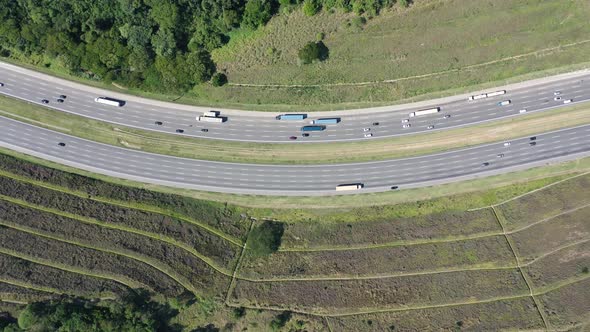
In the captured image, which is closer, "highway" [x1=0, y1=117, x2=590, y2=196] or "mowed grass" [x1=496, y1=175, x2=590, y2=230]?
"mowed grass" [x1=496, y1=175, x2=590, y2=230]

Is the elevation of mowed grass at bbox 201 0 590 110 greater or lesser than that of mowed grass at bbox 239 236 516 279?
greater

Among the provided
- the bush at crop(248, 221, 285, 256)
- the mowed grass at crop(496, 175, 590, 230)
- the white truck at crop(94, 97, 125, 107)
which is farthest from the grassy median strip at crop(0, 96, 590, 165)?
the bush at crop(248, 221, 285, 256)

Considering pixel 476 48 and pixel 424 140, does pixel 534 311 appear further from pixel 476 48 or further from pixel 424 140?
pixel 476 48

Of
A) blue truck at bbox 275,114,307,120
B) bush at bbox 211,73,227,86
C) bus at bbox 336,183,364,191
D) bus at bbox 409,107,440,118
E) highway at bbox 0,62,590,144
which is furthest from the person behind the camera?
blue truck at bbox 275,114,307,120

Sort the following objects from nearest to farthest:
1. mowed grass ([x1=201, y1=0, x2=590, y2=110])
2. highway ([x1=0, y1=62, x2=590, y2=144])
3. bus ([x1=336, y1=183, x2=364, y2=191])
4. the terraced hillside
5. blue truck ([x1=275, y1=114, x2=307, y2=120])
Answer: the terraced hillside, mowed grass ([x1=201, y1=0, x2=590, y2=110]), bus ([x1=336, y1=183, x2=364, y2=191]), highway ([x1=0, y1=62, x2=590, y2=144]), blue truck ([x1=275, y1=114, x2=307, y2=120])

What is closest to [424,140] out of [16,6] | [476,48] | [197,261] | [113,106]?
[476,48]

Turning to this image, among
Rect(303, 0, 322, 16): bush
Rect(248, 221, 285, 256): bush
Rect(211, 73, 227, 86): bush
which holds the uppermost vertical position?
Rect(303, 0, 322, 16): bush

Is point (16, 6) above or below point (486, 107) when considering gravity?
above

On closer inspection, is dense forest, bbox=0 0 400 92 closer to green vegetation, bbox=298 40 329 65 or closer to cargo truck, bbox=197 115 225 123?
green vegetation, bbox=298 40 329 65
